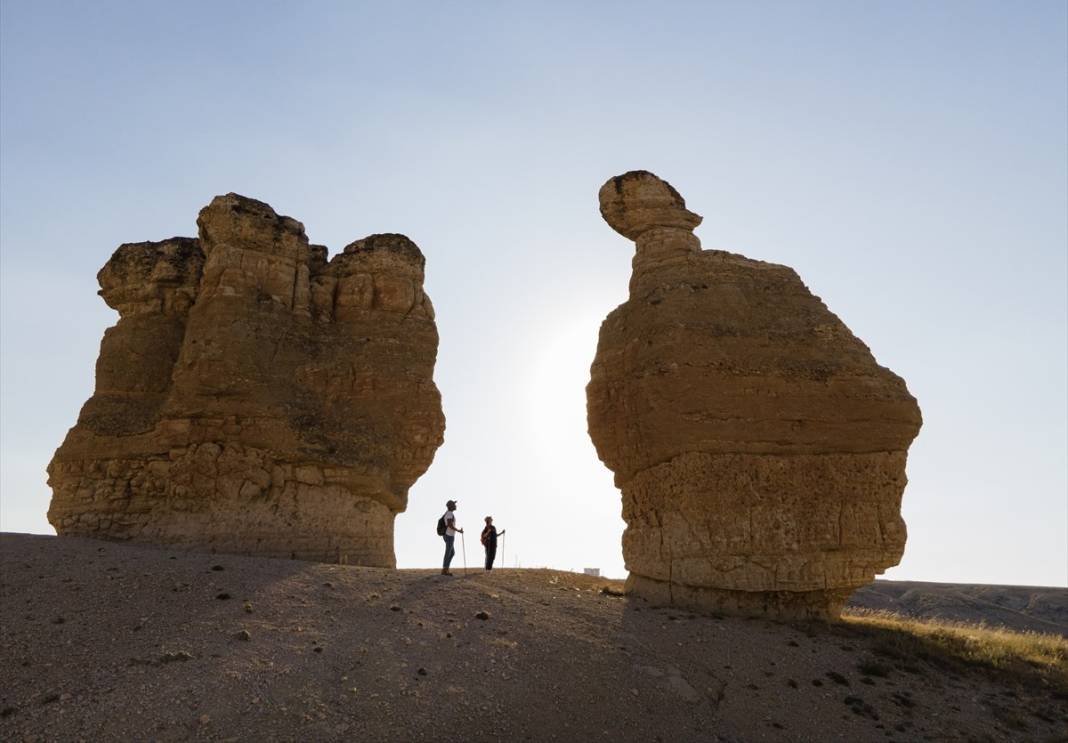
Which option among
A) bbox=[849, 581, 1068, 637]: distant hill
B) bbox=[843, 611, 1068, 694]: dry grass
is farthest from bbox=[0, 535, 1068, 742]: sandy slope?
bbox=[849, 581, 1068, 637]: distant hill

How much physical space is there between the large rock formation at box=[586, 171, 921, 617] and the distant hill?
18.6 m

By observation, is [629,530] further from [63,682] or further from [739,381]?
[63,682]

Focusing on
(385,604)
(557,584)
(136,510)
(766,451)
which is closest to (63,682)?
(385,604)

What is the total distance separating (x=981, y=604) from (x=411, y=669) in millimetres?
36652

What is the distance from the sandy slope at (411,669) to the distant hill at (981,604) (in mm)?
21179

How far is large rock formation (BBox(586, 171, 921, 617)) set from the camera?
13.8m

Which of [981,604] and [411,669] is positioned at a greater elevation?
[411,669]

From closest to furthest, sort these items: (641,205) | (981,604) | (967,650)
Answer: (967,650) < (641,205) < (981,604)

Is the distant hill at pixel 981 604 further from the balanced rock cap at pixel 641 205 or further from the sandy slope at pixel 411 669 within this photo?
the sandy slope at pixel 411 669

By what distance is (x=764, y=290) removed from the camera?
1650cm

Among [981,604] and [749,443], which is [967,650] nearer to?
[749,443]

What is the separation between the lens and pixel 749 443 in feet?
46.8

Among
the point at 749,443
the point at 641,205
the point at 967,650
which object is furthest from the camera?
the point at 641,205

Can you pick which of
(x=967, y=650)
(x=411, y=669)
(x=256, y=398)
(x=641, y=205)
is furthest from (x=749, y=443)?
(x=256, y=398)
